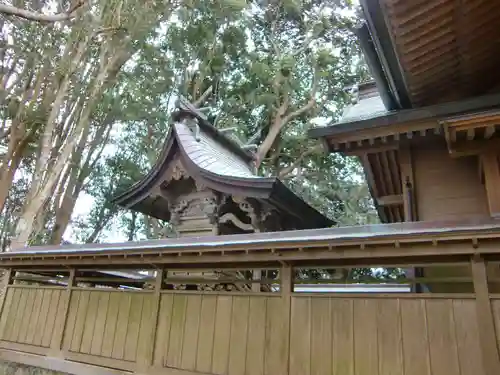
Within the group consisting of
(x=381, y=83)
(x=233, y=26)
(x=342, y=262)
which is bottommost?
(x=342, y=262)

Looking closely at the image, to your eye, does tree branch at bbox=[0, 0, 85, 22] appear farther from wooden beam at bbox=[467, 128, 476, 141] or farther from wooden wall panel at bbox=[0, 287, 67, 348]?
wooden beam at bbox=[467, 128, 476, 141]

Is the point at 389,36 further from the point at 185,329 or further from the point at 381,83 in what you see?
the point at 185,329

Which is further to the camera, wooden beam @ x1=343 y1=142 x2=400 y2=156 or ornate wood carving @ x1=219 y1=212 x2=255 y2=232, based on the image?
ornate wood carving @ x1=219 y1=212 x2=255 y2=232

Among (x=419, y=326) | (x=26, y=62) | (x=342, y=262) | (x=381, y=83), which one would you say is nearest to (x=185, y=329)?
(x=342, y=262)

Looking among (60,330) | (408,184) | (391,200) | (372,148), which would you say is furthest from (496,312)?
(60,330)

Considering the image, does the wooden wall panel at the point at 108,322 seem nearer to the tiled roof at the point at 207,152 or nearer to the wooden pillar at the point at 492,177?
the tiled roof at the point at 207,152

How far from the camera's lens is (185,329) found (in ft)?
16.0

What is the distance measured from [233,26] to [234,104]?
3.64 meters

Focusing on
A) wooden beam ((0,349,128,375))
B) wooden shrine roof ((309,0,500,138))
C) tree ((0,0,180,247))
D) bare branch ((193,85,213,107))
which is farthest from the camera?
bare branch ((193,85,213,107))

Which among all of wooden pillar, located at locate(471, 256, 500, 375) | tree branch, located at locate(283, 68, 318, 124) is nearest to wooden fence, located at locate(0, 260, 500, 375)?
wooden pillar, located at locate(471, 256, 500, 375)

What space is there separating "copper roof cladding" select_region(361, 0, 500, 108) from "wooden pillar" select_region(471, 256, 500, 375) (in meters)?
2.81

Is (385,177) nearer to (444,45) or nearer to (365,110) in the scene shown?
(365,110)

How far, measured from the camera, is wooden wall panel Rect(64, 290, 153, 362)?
5.27 meters

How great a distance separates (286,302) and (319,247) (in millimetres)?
812
